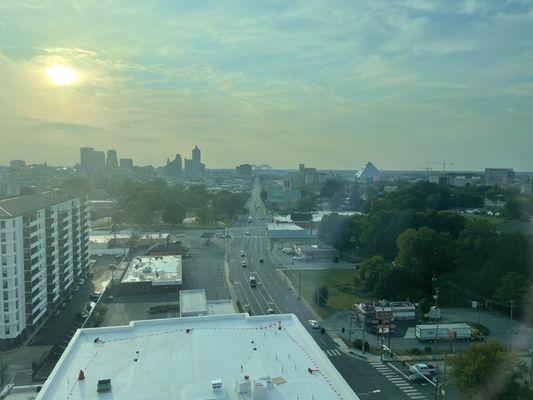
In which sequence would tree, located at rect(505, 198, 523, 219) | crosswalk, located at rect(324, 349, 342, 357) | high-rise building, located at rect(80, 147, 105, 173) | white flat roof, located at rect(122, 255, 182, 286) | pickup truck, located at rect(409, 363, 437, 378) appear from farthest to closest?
1. high-rise building, located at rect(80, 147, 105, 173)
2. tree, located at rect(505, 198, 523, 219)
3. white flat roof, located at rect(122, 255, 182, 286)
4. crosswalk, located at rect(324, 349, 342, 357)
5. pickup truck, located at rect(409, 363, 437, 378)

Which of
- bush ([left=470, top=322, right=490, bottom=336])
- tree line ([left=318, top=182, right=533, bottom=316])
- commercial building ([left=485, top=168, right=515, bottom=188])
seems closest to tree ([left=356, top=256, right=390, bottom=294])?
tree line ([left=318, top=182, right=533, bottom=316])

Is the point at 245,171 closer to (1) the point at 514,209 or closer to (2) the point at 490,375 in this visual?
(1) the point at 514,209

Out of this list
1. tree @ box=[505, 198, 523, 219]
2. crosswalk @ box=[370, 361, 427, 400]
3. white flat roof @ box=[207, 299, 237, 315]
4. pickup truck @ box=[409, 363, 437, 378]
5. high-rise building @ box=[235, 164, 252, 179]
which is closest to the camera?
crosswalk @ box=[370, 361, 427, 400]

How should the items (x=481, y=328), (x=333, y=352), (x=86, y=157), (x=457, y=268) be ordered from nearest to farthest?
1. (x=333, y=352)
2. (x=481, y=328)
3. (x=457, y=268)
4. (x=86, y=157)

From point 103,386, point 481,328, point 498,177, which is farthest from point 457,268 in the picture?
point 498,177

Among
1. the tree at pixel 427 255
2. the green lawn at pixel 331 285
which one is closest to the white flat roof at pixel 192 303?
the green lawn at pixel 331 285

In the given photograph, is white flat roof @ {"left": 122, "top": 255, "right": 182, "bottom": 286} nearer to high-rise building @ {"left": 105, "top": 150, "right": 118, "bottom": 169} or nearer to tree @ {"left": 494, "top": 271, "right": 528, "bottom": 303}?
tree @ {"left": 494, "top": 271, "right": 528, "bottom": 303}

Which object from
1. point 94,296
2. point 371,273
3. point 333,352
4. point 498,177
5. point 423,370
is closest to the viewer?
point 423,370

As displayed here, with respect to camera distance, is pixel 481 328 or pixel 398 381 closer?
pixel 398 381
